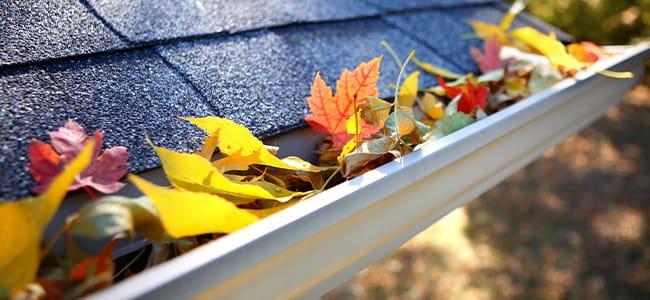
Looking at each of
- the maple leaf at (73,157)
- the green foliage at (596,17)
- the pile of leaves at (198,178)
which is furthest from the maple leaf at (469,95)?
the green foliage at (596,17)

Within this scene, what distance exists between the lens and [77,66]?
725 mm

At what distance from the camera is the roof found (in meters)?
0.65

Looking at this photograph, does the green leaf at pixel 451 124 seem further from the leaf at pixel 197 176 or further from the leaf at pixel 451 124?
the leaf at pixel 197 176

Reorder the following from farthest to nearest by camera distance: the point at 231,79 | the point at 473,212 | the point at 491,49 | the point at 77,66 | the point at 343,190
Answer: the point at 473,212 → the point at 491,49 → the point at 231,79 → the point at 77,66 → the point at 343,190

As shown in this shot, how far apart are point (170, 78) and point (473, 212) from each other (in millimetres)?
3016

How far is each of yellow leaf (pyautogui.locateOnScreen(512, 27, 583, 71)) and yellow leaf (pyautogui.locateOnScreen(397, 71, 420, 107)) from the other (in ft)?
1.09

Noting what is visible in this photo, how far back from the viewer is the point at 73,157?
57 cm

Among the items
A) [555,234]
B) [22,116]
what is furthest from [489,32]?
[555,234]

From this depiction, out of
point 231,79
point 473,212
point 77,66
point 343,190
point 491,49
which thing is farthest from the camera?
point 473,212

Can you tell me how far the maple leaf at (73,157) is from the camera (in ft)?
1.80

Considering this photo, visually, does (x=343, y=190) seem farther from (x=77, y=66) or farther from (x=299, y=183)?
(x=77, y=66)

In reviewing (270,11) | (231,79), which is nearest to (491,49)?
(270,11)

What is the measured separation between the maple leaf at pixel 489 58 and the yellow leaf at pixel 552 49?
0.07m

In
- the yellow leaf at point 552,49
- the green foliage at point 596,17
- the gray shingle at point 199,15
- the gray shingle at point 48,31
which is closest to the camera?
the gray shingle at point 48,31
